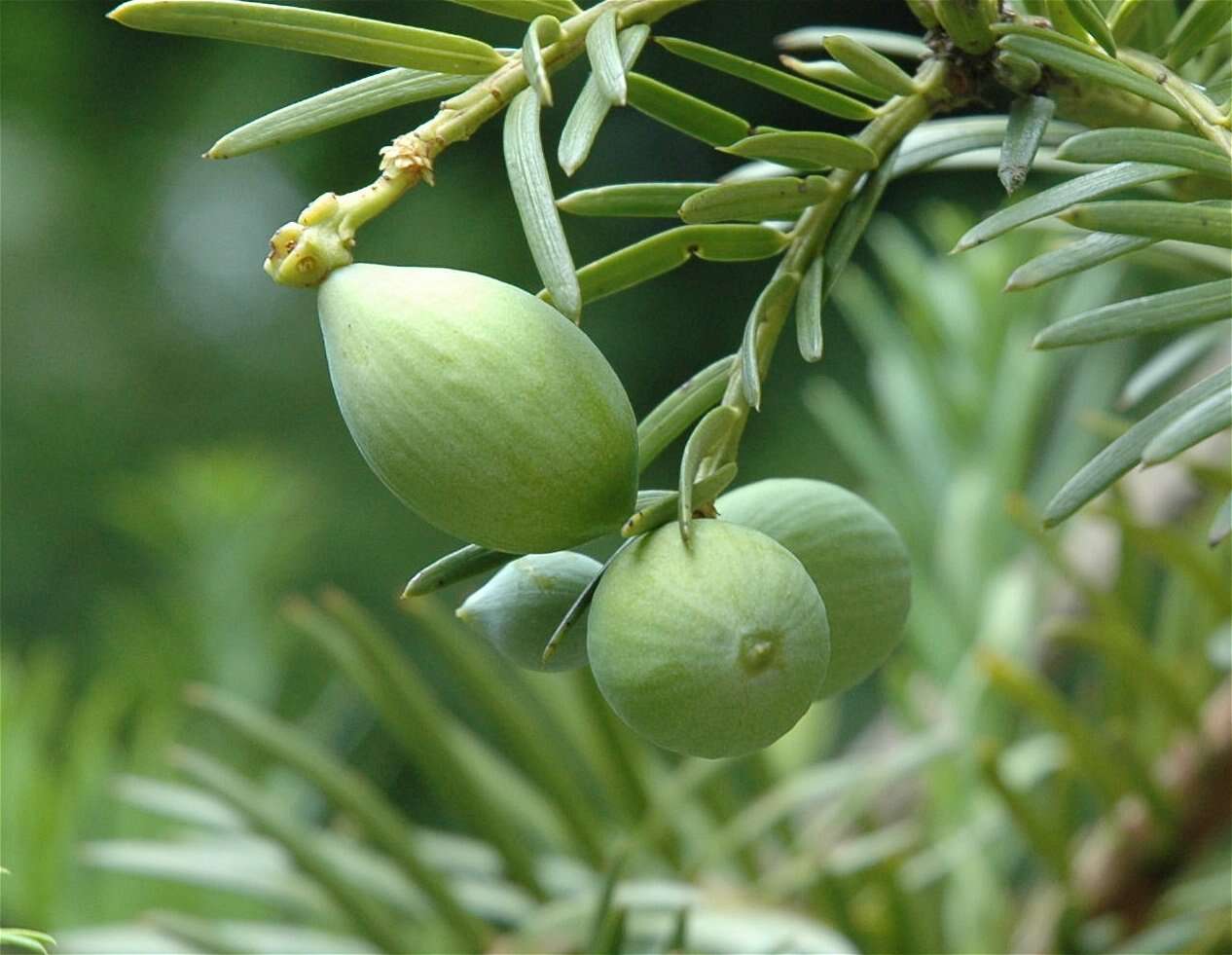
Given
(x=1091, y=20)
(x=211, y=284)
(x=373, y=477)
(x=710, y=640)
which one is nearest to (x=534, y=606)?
(x=710, y=640)

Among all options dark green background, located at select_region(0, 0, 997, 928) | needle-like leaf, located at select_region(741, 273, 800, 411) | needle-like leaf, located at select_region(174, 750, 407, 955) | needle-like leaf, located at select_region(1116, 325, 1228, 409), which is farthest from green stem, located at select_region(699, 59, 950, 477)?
dark green background, located at select_region(0, 0, 997, 928)

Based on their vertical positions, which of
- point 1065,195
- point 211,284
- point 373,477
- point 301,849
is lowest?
point 301,849

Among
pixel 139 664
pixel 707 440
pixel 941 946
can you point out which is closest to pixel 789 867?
pixel 941 946

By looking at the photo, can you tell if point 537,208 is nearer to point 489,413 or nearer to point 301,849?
point 489,413

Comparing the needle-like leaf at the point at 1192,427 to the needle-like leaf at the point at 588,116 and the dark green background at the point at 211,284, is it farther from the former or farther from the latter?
the dark green background at the point at 211,284

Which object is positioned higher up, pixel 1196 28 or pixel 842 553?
pixel 1196 28

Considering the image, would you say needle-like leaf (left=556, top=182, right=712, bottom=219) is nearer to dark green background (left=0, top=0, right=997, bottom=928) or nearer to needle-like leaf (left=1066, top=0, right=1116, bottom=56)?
needle-like leaf (left=1066, top=0, right=1116, bottom=56)
